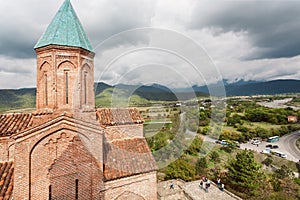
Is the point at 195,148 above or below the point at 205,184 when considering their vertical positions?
above

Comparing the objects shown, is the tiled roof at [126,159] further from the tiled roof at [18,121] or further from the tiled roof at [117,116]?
the tiled roof at [18,121]

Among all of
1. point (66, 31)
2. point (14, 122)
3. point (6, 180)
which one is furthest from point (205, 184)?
point (66, 31)

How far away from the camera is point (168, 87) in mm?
8141

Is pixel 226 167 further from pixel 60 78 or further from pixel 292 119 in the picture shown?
pixel 292 119

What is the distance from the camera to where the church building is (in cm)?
686

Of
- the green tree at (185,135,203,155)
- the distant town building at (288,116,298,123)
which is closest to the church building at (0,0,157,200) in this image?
the green tree at (185,135,203,155)

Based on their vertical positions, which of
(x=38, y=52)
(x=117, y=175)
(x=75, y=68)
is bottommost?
(x=117, y=175)

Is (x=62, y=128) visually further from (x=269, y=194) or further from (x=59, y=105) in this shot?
(x=269, y=194)

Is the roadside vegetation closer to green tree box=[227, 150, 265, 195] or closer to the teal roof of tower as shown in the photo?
green tree box=[227, 150, 265, 195]

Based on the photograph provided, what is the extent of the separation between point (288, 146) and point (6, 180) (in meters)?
55.8

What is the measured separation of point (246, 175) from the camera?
66.4 feet

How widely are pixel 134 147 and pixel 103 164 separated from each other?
210cm

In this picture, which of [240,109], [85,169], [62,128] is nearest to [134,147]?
[85,169]

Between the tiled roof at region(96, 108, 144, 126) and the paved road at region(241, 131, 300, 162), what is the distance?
3891cm
